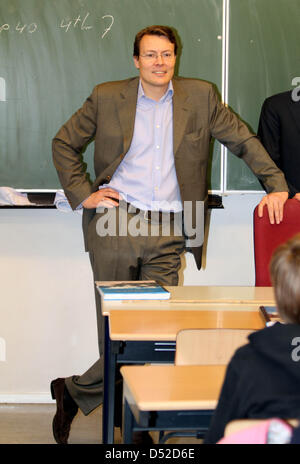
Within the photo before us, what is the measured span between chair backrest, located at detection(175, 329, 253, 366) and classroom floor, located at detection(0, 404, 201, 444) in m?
1.41

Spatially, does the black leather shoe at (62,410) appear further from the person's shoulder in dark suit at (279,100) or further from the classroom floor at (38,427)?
the person's shoulder in dark suit at (279,100)

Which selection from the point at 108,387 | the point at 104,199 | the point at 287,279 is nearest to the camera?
the point at 287,279

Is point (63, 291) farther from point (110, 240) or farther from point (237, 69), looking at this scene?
point (237, 69)

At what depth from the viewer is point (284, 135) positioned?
11.8 ft

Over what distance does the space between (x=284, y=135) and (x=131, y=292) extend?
1.46m

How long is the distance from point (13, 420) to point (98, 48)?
2.26 meters

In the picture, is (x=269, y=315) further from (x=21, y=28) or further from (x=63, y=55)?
(x=21, y=28)

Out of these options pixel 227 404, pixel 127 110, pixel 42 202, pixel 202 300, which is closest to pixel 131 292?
pixel 202 300

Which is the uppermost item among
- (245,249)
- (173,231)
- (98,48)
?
(98,48)

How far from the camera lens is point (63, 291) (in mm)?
4160

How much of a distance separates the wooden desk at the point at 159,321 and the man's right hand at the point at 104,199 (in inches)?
24.7

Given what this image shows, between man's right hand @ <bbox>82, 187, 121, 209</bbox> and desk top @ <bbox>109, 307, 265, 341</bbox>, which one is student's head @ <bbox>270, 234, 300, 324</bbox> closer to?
desk top @ <bbox>109, 307, 265, 341</bbox>

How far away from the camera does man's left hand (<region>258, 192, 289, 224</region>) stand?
10.6ft

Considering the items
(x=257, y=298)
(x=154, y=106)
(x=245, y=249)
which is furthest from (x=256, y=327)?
(x=245, y=249)
